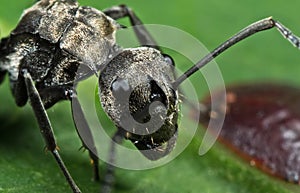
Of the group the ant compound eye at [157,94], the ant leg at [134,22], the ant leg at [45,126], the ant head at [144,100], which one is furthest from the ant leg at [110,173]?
the ant leg at [134,22]

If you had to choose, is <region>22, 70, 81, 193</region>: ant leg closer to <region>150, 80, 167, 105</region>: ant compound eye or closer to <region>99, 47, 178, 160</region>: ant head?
<region>99, 47, 178, 160</region>: ant head

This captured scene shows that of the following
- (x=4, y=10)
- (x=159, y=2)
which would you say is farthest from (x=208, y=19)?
(x=4, y=10)

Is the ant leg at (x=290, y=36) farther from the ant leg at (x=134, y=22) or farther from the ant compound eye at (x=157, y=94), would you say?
the ant leg at (x=134, y=22)

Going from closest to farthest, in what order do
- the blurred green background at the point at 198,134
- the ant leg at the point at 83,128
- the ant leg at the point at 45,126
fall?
the ant leg at the point at 45,126
the ant leg at the point at 83,128
the blurred green background at the point at 198,134

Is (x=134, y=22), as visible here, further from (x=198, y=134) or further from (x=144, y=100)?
(x=144, y=100)

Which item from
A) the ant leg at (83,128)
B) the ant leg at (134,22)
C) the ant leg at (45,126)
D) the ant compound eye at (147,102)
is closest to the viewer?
the ant compound eye at (147,102)

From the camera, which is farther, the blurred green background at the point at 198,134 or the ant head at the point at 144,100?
the blurred green background at the point at 198,134

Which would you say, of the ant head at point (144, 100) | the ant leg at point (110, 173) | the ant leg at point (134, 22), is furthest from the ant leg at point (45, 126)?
the ant leg at point (134, 22)

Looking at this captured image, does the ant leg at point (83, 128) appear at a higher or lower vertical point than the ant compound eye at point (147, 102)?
lower
